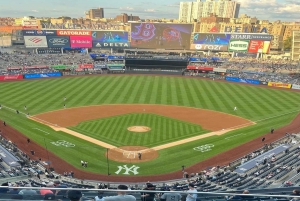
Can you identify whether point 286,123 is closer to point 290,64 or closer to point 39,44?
point 290,64

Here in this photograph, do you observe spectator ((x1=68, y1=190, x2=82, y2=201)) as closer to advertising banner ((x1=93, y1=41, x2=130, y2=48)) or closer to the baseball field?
the baseball field

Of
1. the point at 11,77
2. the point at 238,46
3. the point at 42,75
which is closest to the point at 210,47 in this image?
the point at 238,46

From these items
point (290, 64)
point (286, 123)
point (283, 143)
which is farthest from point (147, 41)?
point (283, 143)

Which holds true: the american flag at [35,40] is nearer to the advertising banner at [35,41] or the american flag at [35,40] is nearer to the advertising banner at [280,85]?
the advertising banner at [35,41]

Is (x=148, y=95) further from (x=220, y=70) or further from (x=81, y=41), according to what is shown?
(x=81, y=41)

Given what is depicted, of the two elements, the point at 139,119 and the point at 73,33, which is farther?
the point at 73,33
